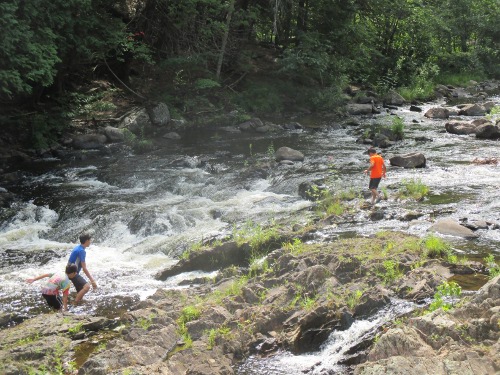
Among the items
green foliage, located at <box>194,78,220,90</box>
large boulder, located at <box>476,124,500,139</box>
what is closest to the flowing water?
large boulder, located at <box>476,124,500,139</box>

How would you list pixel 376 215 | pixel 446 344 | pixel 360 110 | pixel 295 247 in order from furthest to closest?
pixel 360 110 < pixel 376 215 < pixel 295 247 < pixel 446 344

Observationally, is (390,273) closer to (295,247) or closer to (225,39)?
(295,247)

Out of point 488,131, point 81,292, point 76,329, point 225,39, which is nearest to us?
point 76,329

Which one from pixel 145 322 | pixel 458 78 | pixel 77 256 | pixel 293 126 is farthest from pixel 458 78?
pixel 145 322

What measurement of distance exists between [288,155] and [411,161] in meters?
4.61

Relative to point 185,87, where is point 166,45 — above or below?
above

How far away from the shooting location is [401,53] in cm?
4131

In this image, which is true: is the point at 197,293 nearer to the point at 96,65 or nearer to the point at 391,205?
the point at 391,205

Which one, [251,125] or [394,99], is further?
[394,99]

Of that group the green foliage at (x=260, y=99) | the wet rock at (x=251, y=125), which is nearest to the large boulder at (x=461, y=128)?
the wet rock at (x=251, y=125)

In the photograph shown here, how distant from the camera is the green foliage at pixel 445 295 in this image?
8.29m

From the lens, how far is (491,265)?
1052 cm

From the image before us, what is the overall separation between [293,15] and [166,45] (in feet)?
27.5

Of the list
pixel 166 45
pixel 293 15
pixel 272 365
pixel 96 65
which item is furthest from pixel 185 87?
pixel 272 365
